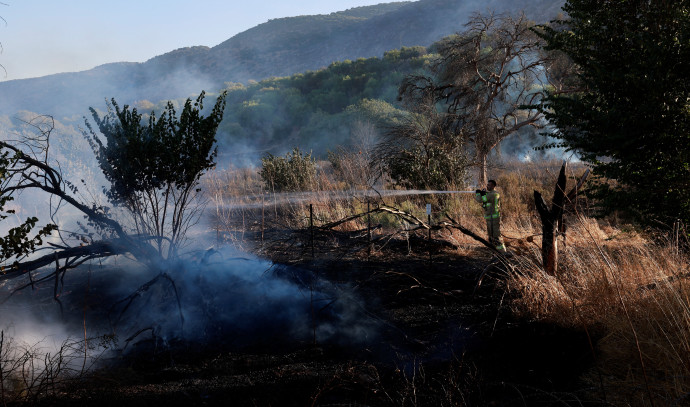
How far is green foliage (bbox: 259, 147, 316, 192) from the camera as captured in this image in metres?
14.3

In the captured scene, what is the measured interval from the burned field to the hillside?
2889 inches

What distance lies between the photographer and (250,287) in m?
5.16

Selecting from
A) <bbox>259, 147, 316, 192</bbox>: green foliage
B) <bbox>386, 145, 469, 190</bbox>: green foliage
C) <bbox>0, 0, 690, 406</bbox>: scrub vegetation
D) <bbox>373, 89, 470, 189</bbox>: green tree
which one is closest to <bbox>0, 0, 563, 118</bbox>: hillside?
<bbox>259, 147, 316, 192</bbox>: green foliage

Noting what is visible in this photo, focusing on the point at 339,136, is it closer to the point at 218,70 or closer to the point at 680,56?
the point at 680,56

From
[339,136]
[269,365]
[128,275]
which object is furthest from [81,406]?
[339,136]

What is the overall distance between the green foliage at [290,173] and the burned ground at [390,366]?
895 cm

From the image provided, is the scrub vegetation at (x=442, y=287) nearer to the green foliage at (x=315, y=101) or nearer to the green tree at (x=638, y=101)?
the green tree at (x=638, y=101)

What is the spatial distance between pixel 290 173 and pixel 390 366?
11228 mm

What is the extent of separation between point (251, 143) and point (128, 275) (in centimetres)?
4044

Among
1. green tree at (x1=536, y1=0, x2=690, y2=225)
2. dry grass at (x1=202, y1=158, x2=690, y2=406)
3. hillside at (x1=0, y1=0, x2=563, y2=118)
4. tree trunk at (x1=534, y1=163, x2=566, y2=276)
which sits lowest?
dry grass at (x1=202, y1=158, x2=690, y2=406)

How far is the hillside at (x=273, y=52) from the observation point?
7812 centimetres

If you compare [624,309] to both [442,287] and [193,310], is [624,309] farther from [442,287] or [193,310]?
[193,310]

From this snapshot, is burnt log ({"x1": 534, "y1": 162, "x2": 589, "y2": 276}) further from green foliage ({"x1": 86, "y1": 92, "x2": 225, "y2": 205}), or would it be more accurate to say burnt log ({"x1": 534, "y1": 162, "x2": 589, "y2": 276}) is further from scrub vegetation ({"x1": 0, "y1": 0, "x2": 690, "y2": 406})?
green foliage ({"x1": 86, "y1": 92, "x2": 225, "y2": 205})

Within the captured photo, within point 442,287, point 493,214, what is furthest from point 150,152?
point 493,214
